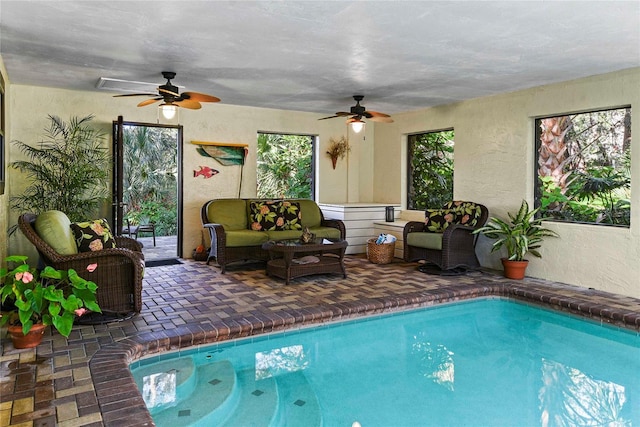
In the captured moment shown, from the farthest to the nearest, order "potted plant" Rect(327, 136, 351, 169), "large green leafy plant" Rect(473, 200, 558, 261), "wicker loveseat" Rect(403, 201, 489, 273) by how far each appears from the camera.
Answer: "potted plant" Rect(327, 136, 351, 169) < "wicker loveseat" Rect(403, 201, 489, 273) < "large green leafy plant" Rect(473, 200, 558, 261)

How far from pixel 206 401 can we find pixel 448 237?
378 cm

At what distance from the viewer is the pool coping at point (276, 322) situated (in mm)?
2488

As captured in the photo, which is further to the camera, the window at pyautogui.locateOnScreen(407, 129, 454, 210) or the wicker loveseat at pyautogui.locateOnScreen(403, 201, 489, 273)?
the window at pyautogui.locateOnScreen(407, 129, 454, 210)

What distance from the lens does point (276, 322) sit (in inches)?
152

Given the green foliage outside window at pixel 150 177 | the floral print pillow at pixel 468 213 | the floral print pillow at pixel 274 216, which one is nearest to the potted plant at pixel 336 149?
the floral print pillow at pixel 274 216

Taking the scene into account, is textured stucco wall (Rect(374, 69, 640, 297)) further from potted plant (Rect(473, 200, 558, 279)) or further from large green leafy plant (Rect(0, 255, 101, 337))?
large green leafy plant (Rect(0, 255, 101, 337))

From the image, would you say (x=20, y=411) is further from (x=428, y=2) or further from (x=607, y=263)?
(x=607, y=263)

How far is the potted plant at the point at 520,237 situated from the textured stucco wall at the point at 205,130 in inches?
124

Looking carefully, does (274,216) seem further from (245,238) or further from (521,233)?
(521,233)

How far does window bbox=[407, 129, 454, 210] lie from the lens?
7305mm

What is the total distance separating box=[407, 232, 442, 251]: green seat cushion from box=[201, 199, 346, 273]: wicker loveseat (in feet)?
3.11

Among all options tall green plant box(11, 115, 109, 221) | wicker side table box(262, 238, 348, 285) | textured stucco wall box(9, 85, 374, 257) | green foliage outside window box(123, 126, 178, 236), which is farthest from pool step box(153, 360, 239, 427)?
green foliage outside window box(123, 126, 178, 236)

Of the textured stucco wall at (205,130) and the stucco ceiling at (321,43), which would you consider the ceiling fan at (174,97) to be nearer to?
the stucco ceiling at (321,43)

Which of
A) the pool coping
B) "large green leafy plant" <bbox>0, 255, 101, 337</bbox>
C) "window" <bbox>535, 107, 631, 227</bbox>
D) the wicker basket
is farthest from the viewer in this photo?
the wicker basket
